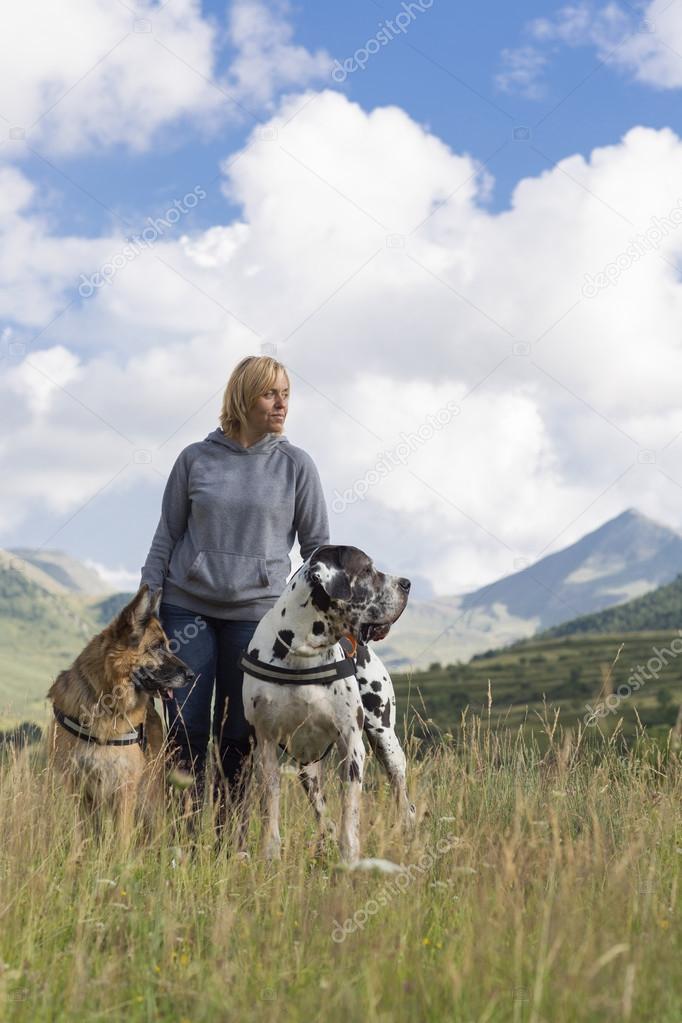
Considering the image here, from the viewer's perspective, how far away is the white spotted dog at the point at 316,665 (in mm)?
5934

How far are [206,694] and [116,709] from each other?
636 mm

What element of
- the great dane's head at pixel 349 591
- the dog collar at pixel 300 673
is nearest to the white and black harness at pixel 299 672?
the dog collar at pixel 300 673

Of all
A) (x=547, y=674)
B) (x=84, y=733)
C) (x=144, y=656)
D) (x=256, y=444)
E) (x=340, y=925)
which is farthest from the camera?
(x=547, y=674)

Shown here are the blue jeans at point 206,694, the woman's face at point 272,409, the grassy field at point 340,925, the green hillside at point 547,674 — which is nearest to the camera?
the grassy field at point 340,925

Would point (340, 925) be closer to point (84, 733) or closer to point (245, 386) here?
point (84, 733)

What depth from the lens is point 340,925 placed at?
4.15 meters

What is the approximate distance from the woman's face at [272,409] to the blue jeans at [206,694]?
131 cm

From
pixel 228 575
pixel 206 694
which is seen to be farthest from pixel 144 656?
pixel 228 575

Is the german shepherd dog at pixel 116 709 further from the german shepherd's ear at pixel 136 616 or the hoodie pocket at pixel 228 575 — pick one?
the hoodie pocket at pixel 228 575

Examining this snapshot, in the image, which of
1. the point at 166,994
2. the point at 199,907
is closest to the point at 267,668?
the point at 199,907

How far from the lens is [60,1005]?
3779mm

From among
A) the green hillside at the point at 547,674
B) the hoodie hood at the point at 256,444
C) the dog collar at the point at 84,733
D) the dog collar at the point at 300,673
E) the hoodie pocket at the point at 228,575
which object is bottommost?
the dog collar at the point at 84,733

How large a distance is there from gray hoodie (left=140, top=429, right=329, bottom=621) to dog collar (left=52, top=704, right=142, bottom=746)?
92 cm

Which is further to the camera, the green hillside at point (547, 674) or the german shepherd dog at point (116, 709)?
the green hillside at point (547, 674)
